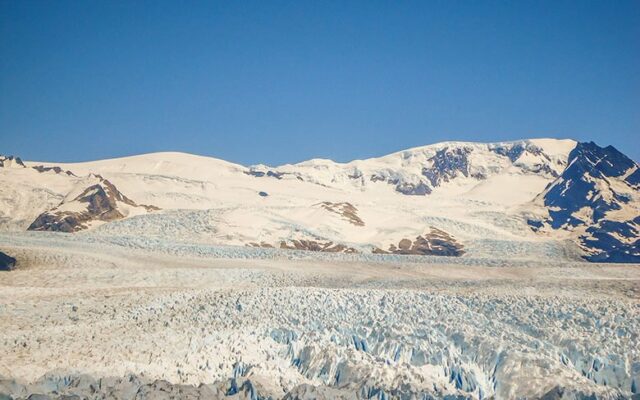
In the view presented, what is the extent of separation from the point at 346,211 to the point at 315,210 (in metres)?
4.08

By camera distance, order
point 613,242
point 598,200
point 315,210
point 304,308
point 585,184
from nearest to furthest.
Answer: point 304,308, point 613,242, point 315,210, point 598,200, point 585,184

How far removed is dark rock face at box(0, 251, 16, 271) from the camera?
3437 cm

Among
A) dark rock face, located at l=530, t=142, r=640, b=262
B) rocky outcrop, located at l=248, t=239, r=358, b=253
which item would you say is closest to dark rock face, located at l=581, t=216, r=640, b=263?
dark rock face, located at l=530, t=142, r=640, b=262

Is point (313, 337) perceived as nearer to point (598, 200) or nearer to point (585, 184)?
point (598, 200)

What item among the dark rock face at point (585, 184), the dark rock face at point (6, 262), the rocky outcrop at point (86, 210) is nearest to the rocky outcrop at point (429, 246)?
the dark rock face at point (585, 184)

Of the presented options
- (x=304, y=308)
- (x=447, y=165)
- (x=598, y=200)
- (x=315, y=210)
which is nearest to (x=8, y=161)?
(x=315, y=210)

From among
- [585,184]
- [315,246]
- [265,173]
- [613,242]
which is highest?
[265,173]

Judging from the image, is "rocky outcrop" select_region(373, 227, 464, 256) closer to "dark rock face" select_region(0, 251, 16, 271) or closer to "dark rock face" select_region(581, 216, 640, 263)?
"dark rock face" select_region(581, 216, 640, 263)

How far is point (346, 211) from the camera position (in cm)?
7212

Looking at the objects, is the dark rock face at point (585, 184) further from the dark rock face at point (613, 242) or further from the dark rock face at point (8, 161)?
the dark rock face at point (8, 161)

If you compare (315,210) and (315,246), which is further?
(315,210)

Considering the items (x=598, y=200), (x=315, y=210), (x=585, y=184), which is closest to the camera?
(x=315, y=210)

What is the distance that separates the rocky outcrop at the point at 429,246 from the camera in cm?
5981

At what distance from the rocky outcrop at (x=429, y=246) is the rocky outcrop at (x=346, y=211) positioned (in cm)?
821
